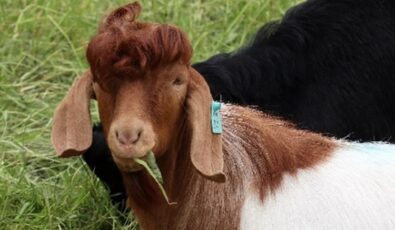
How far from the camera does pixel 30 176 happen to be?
5137mm

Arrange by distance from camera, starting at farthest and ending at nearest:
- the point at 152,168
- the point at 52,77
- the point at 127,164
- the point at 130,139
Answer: the point at 52,77, the point at 152,168, the point at 127,164, the point at 130,139

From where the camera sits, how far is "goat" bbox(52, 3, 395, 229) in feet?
10.5

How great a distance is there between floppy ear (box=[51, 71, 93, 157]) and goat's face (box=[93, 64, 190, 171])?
45 mm

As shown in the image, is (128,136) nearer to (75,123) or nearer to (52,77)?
(75,123)

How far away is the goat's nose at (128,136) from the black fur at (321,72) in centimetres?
128

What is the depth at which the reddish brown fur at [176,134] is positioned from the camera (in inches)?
126

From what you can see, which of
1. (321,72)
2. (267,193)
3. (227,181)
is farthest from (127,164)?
(321,72)

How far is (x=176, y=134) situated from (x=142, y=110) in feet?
0.80

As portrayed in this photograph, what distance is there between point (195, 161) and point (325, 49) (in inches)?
60.2

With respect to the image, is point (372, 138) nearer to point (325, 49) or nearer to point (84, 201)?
point (325, 49)

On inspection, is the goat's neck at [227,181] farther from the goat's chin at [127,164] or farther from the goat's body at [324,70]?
the goat's body at [324,70]

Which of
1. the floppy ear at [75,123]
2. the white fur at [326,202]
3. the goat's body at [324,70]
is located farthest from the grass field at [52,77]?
the floppy ear at [75,123]

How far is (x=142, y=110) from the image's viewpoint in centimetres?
316

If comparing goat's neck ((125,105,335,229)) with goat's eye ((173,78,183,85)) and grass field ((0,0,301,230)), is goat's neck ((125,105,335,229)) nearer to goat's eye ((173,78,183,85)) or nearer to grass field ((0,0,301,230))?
goat's eye ((173,78,183,85))
